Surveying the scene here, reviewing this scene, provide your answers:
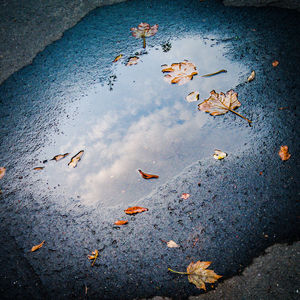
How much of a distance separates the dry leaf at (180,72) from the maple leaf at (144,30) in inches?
28.3

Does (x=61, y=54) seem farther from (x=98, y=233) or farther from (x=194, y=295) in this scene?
(x=194, y=295)

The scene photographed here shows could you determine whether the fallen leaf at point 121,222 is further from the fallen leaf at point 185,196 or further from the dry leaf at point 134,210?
the fallen leaf at point 185,196

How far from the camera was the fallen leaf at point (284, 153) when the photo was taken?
70.3 inches

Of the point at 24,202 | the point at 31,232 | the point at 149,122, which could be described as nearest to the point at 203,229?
the point at 149,122

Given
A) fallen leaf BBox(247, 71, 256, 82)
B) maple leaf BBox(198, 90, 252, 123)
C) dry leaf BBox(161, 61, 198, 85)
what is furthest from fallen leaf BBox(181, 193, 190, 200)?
fallen leaf BBox(247, 71, 256, 82)

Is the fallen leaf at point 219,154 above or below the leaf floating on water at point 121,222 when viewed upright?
above

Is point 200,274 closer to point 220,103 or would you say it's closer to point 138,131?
point 138,131

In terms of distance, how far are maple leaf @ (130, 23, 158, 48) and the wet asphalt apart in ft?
2.62

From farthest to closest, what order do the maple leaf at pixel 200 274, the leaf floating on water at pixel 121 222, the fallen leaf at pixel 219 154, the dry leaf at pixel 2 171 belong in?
the dry leaf at pixel 2 171
the fallen leaf at pixel 219 154
the leaf floating on water at pixel 121 222
the maple leaf at pixel 200 274

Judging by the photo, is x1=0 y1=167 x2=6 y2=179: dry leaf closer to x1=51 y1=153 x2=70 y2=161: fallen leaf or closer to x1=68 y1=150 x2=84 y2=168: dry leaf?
x1=51 y1=153 x2=70 y2=161: fallen leaf

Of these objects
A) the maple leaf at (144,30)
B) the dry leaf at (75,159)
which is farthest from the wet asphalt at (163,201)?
the maple leaf at (144,30)

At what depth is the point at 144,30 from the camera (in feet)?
9.82

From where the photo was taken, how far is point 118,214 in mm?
1747

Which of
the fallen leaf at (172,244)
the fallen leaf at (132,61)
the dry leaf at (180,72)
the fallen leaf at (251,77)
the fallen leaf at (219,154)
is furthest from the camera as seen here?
the fallen leaf at (132,61)
